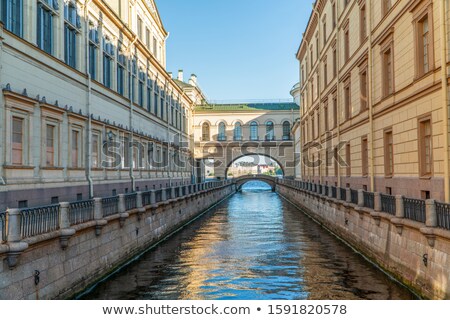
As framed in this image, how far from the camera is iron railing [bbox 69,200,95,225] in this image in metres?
13.0

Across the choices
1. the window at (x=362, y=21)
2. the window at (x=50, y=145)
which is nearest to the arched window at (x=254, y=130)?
the window at (x=362, y=21)

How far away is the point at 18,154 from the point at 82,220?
3.96 metres

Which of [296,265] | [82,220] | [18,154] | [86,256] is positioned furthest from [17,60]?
[296,265]

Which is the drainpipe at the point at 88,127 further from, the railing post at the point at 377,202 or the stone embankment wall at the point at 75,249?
the railing post at the point at 377,202

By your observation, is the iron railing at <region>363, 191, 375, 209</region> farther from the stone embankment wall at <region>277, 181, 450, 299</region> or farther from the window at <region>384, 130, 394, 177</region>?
the window at <region>384, 130, 394, 177</region>

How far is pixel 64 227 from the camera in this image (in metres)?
12.0

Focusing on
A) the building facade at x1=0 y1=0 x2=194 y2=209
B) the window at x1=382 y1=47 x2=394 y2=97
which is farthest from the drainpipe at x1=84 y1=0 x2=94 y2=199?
the window at x1=382 y1=47 x2=394 y2=97

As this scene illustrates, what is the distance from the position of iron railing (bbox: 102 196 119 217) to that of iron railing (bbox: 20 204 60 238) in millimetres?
3707

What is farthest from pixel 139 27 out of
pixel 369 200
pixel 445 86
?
pixel 445 86

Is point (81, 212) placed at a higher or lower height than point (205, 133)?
lower

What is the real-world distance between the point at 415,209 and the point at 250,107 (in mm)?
58761

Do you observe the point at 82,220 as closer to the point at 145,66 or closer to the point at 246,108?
the point at 145,66

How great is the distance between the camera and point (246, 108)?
6950cm

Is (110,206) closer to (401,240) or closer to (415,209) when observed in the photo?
(401,240)
